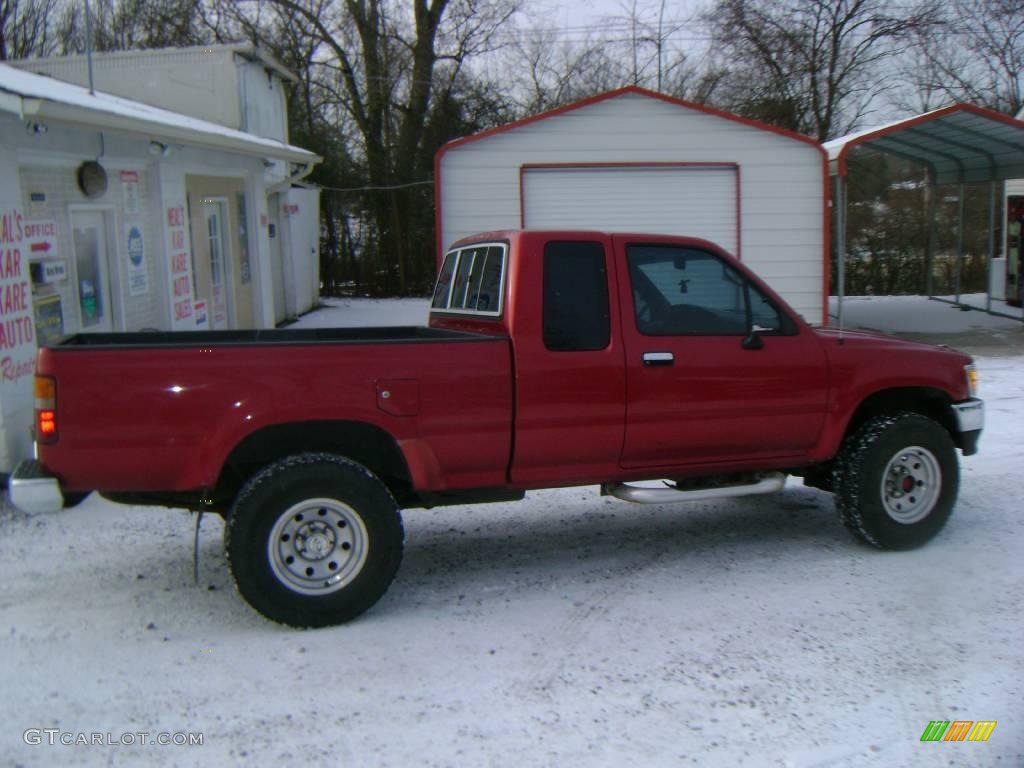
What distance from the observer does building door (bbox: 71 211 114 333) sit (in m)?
9.16

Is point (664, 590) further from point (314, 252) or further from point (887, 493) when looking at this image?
point (314, 252)

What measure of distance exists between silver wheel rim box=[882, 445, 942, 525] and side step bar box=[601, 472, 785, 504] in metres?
0.67

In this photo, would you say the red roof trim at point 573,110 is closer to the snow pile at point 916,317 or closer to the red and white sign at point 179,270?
the snow pile at point 916,317

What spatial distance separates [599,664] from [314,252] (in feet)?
59.0

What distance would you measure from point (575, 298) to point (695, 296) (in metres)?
0.74

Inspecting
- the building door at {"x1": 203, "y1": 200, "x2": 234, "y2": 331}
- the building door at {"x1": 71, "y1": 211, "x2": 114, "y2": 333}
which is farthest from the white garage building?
the building door at {"x1": 71, "y1": 211, "x2": 114, "y2": 333}

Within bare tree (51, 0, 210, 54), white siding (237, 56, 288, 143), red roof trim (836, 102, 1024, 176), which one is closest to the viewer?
red roof trim (836, 102, 1024, 176)

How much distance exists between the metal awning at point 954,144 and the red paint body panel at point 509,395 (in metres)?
9.16

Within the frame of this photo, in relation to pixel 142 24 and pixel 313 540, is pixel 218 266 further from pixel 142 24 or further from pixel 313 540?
pixel 142 24

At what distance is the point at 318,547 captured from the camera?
496cm

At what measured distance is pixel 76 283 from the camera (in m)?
9.08

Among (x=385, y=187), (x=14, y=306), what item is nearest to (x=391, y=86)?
(x=385, y=187)

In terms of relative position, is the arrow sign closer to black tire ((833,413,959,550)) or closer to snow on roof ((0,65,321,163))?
snow on roof ((0,65,321,163))

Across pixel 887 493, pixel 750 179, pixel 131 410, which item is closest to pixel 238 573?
pixel 131 410
